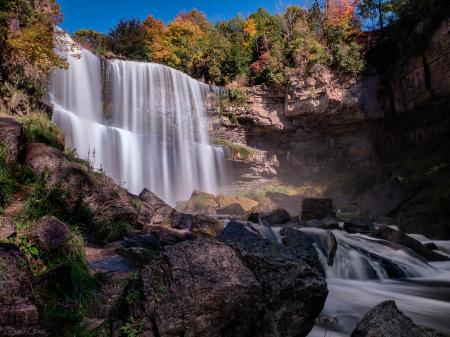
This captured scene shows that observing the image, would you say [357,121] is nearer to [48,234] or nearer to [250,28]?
[250,28]

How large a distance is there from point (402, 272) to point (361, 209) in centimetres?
1040

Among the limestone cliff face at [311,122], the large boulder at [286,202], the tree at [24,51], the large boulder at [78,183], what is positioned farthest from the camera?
the limestone cliff face at [311,122]

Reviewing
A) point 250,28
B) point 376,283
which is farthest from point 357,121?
point 376,283

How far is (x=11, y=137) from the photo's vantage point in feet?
23.7

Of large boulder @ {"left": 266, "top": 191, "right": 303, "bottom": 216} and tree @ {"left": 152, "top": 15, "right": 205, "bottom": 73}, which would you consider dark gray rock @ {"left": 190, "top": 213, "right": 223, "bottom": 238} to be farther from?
tree @ {"left": 152, "top": 15, "right": 205, "bottom": 73}

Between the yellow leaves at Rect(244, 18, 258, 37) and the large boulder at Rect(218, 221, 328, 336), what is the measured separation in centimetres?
2889

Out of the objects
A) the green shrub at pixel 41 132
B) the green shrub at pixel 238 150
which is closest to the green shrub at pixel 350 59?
the green shrub at pixel 238 150

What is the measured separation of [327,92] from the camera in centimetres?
2317

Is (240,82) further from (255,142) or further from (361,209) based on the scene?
(361,209)

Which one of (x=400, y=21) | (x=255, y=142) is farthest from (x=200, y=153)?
(x=400, y=21)

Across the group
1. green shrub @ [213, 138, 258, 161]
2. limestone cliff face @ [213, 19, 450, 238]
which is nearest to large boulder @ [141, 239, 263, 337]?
limestone cliff face @ [213, 19, 450, 238]

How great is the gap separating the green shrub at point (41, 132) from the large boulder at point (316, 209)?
949 cm

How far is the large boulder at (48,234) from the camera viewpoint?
496 cm

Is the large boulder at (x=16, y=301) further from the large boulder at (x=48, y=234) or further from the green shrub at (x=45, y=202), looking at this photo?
the green shrub at (x=45, y=202)
